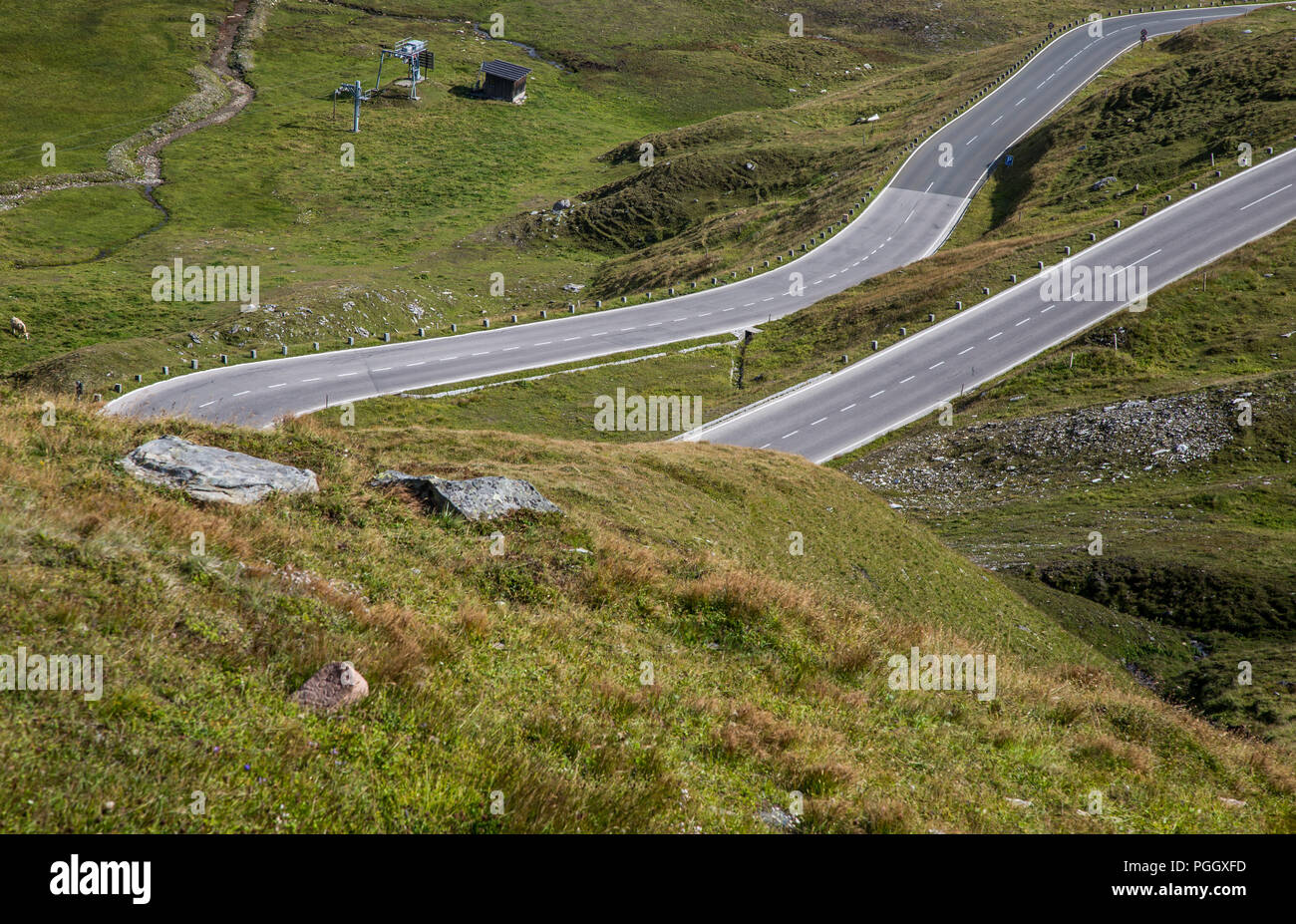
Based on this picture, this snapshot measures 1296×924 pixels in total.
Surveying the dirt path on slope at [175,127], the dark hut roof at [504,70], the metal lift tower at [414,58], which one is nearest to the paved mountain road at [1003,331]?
the dirt path on slope at [175,127]

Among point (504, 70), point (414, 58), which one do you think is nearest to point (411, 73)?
point (414, 58)

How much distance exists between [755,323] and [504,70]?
298ft

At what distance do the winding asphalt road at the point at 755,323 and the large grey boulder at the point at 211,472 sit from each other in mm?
10389

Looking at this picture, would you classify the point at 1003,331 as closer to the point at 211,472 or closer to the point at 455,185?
the point at 211,472

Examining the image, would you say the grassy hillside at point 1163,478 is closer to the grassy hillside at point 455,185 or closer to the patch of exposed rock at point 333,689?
the patch of exposed rock at point 333,689

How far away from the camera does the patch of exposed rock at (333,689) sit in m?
8.66

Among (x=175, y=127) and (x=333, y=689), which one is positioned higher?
(x=175, y=127)

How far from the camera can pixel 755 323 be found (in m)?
64.2

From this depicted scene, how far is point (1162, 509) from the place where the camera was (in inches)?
1463

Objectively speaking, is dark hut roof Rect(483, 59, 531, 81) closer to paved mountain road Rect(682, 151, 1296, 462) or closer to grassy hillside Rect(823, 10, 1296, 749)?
grassy hillside Rect(823, 10, 1296, 749)

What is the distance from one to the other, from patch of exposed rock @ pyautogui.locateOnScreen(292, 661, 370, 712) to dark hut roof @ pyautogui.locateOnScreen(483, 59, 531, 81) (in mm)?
137626

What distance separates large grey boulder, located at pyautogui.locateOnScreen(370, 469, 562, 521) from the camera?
16500mm

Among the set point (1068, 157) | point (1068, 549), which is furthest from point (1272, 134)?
point (1068, 549)
